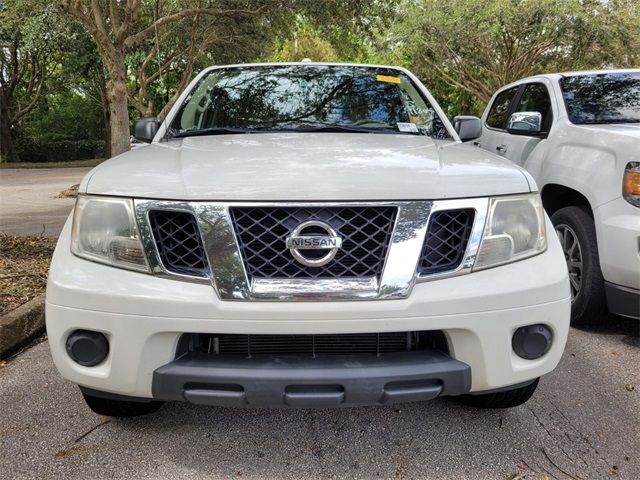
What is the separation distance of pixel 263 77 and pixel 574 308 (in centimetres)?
260

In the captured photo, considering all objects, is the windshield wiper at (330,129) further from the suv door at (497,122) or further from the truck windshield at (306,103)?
the suv door at (497,122)

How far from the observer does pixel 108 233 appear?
208 cm

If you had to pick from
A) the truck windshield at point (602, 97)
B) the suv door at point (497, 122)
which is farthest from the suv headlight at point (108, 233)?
the suv door at point (497, 122)

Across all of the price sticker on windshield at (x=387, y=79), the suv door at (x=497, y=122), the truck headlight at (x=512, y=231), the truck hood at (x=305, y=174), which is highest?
the price sticker on windshield at (x=387, y=79)

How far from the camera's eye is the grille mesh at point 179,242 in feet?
6.52

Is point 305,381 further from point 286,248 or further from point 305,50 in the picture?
point 305,50

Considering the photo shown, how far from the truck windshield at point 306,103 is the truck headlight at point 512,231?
3.60 feet

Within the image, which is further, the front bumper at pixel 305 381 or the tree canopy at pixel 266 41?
the tree canopy at pixel 266 41

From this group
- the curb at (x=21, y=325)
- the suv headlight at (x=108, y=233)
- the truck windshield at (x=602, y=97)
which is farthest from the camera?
the truck windshield at (x=602, y=97)

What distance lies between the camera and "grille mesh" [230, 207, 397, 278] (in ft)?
6.48

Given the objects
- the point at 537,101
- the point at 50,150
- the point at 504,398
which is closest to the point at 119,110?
the point at 537,101

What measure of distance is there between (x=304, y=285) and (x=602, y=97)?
3696 millimetres

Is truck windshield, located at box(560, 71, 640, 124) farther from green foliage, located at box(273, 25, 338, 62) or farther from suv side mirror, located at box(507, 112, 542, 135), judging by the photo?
green foliage, located at box(273, 25, 338, 62)

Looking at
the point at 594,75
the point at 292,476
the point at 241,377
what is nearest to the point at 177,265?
the point at 241,377
